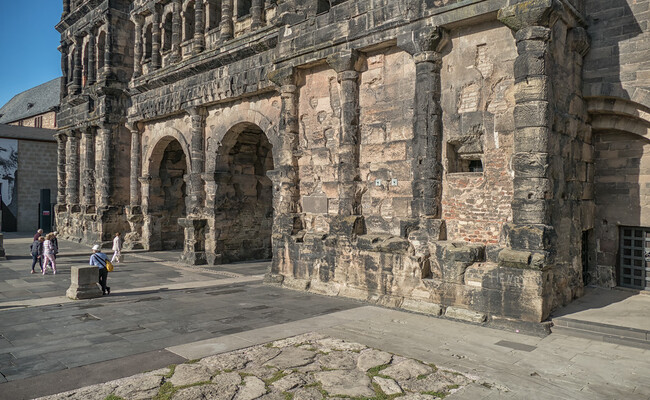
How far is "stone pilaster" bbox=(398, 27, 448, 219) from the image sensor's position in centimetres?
841

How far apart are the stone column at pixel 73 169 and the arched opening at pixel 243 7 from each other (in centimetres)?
1330

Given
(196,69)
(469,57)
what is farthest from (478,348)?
(196,69)

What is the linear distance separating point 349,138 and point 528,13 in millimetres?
4022

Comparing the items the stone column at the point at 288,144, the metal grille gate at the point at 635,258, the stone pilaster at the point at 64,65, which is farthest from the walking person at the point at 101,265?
the stone pilaster at the point at 64,65

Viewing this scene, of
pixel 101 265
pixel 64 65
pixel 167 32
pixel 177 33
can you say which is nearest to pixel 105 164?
pixel 167 32

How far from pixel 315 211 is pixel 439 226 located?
3325 mm

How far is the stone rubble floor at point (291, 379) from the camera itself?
15.4 ft

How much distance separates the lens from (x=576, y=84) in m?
8.53

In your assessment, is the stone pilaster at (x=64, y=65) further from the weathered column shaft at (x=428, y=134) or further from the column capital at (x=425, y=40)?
the weathered column shaft at (x=428, y=134)

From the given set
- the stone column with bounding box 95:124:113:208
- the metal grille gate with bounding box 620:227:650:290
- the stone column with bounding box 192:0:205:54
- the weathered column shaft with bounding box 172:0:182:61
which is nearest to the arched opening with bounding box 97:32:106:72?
the stone column with bounding box 95:124:113:208

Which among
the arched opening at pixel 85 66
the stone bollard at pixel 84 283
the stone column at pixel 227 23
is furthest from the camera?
the arched opening at pixel 85 66

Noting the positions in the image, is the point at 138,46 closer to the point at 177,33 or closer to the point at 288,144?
the point at 177,33

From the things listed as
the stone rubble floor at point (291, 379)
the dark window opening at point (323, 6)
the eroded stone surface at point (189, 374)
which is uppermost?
the dark window opening at point (323, 6)

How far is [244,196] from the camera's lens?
15.3 meters
